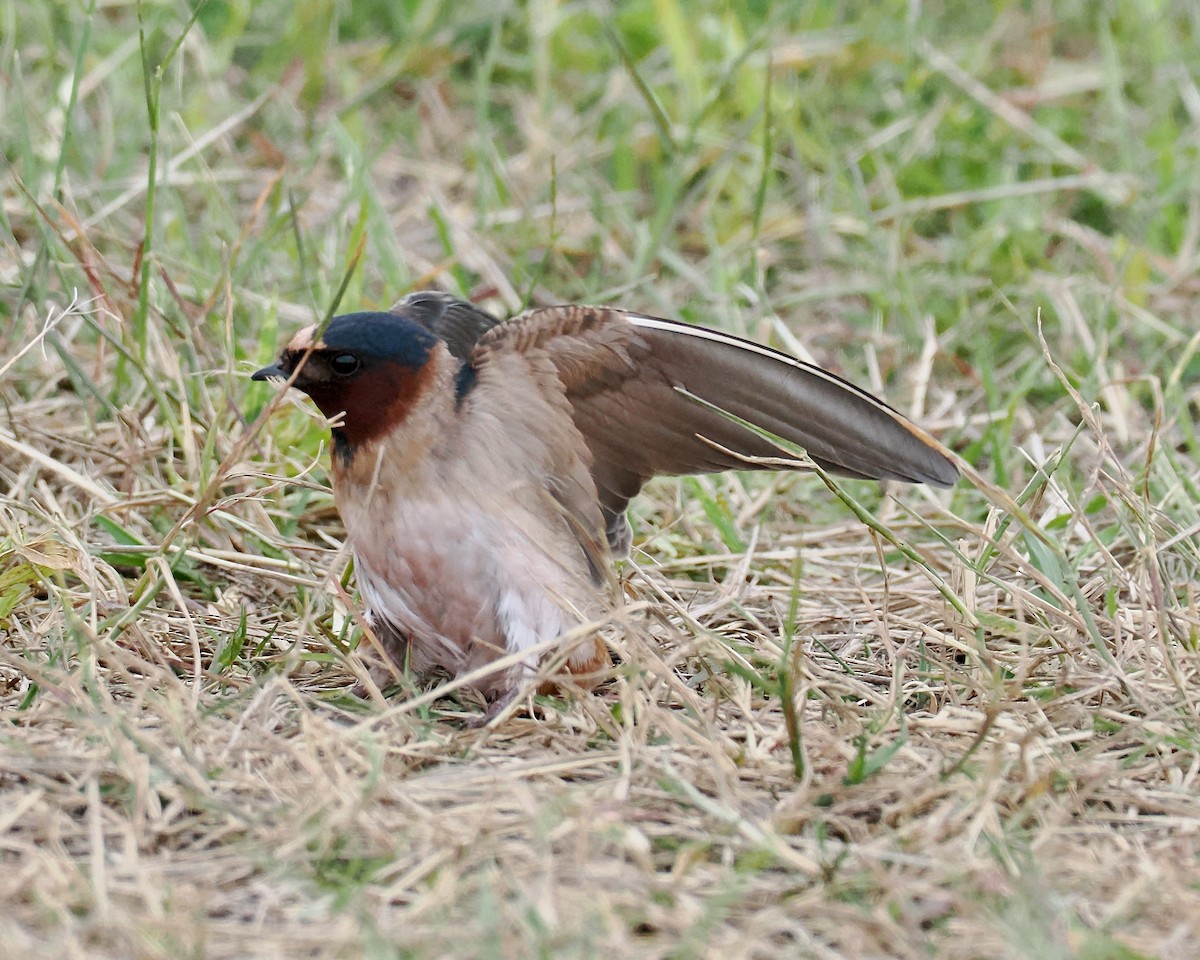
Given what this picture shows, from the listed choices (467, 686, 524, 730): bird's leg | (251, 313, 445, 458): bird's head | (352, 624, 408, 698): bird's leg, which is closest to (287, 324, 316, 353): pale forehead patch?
(251, 313, 445, 458): bird's head

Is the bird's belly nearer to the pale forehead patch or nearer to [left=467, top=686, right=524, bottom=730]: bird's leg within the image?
[left=467, top=686, right=524, bottom=730]: bird's leg

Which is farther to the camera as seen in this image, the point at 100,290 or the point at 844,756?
the point at 100,290

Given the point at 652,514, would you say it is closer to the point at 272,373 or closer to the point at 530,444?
the point at 530,444

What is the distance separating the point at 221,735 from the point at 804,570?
5.35 feet

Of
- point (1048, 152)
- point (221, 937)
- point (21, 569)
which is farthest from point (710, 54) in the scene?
point (221, 937)

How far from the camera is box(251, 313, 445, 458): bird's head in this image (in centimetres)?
320

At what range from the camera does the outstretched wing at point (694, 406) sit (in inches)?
124

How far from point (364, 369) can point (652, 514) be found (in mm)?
1149

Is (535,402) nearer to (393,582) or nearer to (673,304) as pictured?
(393,582)

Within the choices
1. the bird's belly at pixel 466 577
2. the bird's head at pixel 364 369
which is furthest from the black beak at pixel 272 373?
the bird's belly at pixel 466 577

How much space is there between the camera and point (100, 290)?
396 cm

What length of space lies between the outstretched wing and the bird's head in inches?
6.4

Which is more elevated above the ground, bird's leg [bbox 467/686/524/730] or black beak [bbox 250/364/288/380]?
black beak [bbox 250/364/288/380]

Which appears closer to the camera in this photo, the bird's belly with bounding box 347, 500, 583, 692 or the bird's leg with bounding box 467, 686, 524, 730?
the bird's leg with bounding box 467, 686, 524, 730
